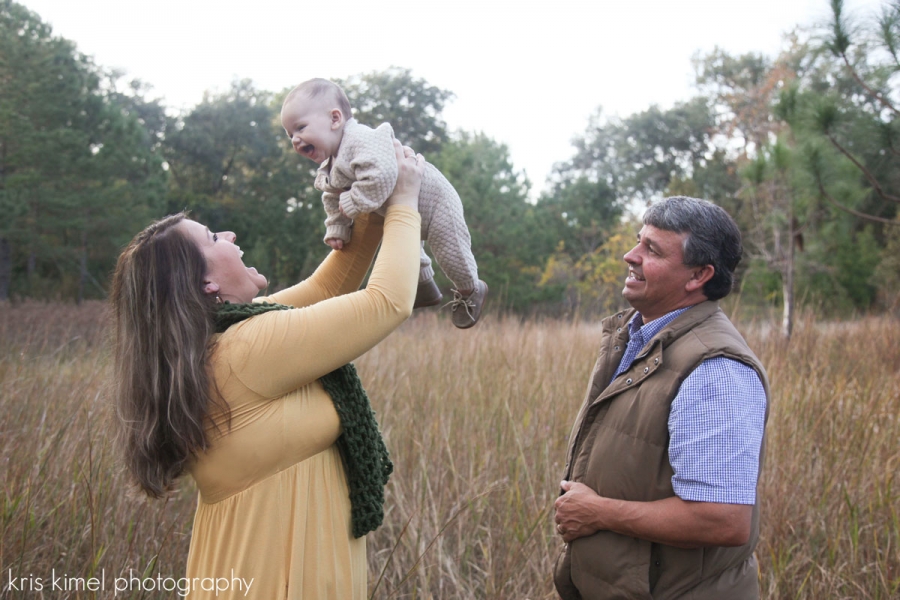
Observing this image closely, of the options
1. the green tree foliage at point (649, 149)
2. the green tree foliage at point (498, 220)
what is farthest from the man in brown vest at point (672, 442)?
the green tree foliage at point (649, 149)

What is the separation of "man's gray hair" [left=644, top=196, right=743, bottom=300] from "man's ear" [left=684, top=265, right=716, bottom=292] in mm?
13

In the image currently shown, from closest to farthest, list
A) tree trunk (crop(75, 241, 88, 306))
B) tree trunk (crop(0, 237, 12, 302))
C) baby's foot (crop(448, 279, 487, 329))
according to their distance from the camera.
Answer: baby's foot (crop(448, 279, 487, 329)), tree trunk (crop(0, 237, 12, 302)), tree trunk (crop(75, 241, 88, 306))

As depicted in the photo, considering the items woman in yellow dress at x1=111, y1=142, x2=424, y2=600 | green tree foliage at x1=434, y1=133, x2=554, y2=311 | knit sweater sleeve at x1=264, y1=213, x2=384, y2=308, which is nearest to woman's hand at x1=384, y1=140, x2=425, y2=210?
woman in yellow dress at x1=111, y1=142, x2=424, y2=600

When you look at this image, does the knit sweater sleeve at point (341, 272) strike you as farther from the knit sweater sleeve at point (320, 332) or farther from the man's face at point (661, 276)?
the man's face at point (661, 276)

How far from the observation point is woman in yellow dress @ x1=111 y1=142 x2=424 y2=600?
150cm

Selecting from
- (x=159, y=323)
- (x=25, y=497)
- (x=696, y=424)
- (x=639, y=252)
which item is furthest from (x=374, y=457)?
(x=25, y=497)

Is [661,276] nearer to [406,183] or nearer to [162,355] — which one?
[406,183]

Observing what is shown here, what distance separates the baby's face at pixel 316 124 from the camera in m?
1.84

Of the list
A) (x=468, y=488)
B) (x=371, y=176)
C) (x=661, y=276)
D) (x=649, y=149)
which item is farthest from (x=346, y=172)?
(x=649, y=149)

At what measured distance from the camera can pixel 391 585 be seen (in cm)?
294

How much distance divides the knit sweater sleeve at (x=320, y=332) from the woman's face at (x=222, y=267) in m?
0.14

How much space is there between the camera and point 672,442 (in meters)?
1.63

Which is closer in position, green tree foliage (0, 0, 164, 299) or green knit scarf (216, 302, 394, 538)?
green knit scarf (216, 302, 394, 538)

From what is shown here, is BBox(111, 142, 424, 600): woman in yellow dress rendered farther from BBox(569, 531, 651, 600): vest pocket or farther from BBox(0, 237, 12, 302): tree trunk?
BBox(0, 237, 12, 302): tree trunk
